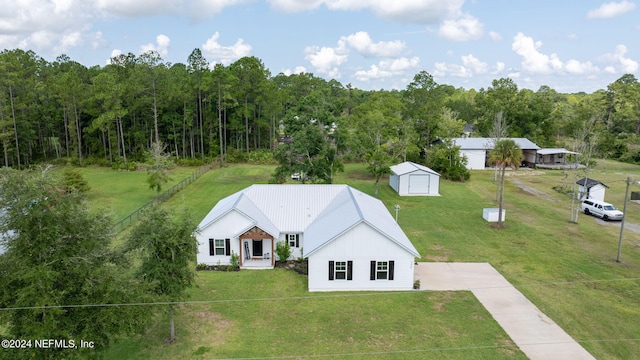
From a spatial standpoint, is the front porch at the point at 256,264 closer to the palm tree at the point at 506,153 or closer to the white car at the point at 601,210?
the palm tree at the point at 506,153

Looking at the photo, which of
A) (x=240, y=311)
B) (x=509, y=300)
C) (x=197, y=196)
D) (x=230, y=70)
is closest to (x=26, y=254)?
(x=240, y=311)

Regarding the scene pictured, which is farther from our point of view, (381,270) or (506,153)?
(506,153)

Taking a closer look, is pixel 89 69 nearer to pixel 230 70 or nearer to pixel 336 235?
pixel 230 70

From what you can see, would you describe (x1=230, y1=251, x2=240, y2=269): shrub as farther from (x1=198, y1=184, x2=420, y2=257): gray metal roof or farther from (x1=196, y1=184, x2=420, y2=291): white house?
(x1=198, y1=184, x2=420, y2=257): gray metal roof

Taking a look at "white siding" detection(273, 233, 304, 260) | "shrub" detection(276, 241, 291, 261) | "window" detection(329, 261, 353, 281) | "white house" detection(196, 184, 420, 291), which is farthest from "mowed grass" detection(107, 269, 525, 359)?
"white siding" detection(273, 233, 304, 260)

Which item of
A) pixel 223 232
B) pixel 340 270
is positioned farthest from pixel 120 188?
pixel 340 270

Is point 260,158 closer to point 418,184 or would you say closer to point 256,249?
point 418,184
